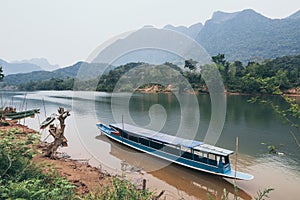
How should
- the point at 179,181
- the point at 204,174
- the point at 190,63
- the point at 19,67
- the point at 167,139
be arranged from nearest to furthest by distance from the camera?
the point at 179,181, the point at 204,174, the point at 167,139, the point at 190,63, the point at 19,67

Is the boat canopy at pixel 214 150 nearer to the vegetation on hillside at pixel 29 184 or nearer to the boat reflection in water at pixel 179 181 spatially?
the boat reflection in water at pixel 179 181

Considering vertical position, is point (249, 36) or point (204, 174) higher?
point (249, 36)

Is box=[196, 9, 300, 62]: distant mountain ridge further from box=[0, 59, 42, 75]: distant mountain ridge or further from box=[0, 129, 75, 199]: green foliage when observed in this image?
box=[0, 59, 42, 75]: distant mountain ridge

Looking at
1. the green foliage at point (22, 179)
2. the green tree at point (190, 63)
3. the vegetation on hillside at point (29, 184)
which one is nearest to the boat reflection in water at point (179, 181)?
the vegetation on hillside at point (29, 184)

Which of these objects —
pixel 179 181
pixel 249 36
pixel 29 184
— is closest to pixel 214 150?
pixel 179 181

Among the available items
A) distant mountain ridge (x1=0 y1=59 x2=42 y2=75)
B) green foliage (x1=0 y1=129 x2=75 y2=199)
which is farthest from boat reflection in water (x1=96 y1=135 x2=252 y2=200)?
distant mountain ridge (x1=0 y1=59 x2=42 y2=75)

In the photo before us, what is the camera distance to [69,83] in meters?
49.9

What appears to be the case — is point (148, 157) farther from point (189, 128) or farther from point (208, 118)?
point (208, 118)

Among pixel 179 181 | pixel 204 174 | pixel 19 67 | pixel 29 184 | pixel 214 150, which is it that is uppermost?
pixel 19 67

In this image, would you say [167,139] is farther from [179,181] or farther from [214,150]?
[214,150]

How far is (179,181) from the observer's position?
7.32 m

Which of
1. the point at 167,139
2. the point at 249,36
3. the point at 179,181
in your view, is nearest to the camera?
the point at 179,181

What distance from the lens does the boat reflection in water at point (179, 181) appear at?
6617 mm

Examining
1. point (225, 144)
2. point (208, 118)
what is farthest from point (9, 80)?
point (225, 144)
